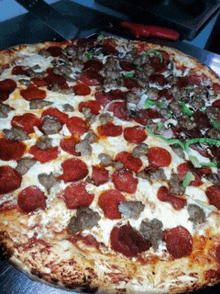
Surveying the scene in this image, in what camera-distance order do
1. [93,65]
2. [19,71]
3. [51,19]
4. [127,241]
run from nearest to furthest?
[127,241]
[19,71]
[93,65]
[51,19]

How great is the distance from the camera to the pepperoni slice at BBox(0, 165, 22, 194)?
296cm

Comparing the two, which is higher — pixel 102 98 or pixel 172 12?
pixel 172 12

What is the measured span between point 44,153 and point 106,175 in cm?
69

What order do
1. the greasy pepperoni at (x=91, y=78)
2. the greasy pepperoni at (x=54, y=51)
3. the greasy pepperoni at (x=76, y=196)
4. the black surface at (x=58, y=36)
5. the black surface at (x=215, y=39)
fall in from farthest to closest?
the black surface at (x=215, y=39) → the black surface at (x=58, y=36) → the greasy pepperoni at (x=54, y=51) → the greasy pepperoni at (x=91, y=78) → the greasy pepperoni at (x=76, y=196)

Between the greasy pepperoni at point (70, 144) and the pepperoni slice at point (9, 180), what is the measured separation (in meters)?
0.58

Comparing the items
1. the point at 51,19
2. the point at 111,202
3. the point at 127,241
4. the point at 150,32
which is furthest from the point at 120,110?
the point at 150,32

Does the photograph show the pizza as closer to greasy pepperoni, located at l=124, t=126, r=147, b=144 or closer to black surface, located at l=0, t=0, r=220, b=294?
greasy pepperoni, located at l=124, t=126, r=147, b=144

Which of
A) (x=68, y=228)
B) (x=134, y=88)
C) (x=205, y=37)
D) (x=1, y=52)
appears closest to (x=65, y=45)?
(x=1, y=52)

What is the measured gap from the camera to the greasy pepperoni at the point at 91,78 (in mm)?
4195

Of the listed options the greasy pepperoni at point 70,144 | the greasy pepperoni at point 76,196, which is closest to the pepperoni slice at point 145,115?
the greasy pepperoni at point 70,144

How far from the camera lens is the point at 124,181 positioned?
317cm

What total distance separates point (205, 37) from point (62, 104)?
574cm

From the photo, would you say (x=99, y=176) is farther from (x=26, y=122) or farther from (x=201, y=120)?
(x=201, y=120)

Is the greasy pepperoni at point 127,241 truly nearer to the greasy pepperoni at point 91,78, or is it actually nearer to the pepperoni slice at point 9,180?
the pepperoni slice at point 9,180
